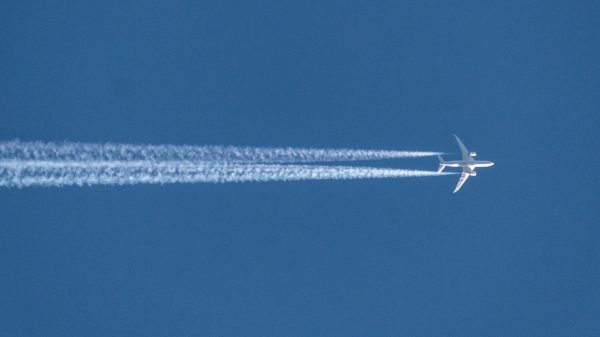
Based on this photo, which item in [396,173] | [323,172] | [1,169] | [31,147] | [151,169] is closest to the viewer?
[1,169]

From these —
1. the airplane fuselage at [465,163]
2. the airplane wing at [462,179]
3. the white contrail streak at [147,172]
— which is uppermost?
the airplane wing at [462,179]

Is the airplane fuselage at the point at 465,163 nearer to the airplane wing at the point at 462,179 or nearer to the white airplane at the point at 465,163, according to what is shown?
the white airplane at the point at 465,163

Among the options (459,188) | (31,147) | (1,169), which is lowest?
(1,169)

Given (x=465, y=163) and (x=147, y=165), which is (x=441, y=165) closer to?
(x=465, y=163)

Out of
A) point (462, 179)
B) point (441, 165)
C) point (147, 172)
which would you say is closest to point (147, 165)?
point (147, 172)

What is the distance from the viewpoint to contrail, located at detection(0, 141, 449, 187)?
34219 millimetres

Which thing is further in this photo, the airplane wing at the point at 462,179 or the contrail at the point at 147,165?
the airplane wing at the point at 462,179

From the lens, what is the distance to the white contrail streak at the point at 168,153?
3531cm

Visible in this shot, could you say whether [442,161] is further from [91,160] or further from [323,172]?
[91,160]

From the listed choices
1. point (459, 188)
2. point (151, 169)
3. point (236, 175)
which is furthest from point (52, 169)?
point (459, 188)

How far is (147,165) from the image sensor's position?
3859 centimetres

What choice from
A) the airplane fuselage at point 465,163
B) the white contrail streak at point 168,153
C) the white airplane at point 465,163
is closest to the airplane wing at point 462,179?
the white airplane at point 465,163

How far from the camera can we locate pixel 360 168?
49.9 meters

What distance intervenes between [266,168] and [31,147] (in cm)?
1439
